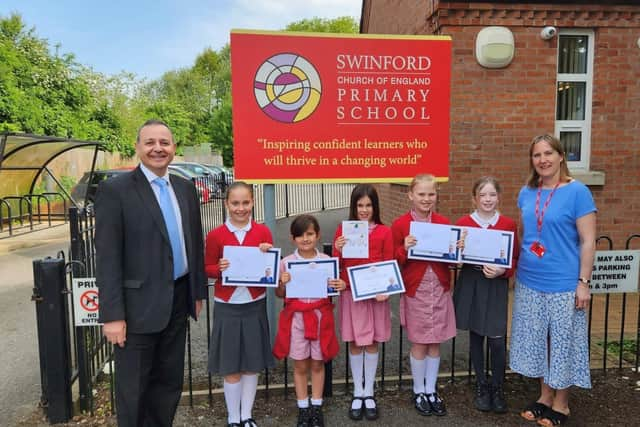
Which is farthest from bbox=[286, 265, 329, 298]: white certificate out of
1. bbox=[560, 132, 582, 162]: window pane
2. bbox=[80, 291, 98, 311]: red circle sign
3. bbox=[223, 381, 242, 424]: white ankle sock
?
bbox=[560, 132, 582, 162]: window pane

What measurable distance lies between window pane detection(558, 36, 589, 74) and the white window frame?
57mm

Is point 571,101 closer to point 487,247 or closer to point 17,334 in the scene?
point 487,247

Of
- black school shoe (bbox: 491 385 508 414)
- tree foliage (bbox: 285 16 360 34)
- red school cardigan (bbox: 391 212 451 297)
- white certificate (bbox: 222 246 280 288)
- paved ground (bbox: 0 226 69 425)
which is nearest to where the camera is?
white certificate (bbox: 222 246 280 288)

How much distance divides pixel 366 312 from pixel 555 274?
126 centimetres

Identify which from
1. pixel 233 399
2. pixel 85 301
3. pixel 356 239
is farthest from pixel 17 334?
pixel 356 239

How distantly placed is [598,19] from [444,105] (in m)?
3.84

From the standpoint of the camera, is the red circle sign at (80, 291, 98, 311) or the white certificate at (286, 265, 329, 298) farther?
the red circle sign at (80, 291, 98, 311)

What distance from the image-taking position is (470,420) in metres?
3.24

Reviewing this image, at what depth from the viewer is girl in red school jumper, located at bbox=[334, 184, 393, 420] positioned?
313 cm

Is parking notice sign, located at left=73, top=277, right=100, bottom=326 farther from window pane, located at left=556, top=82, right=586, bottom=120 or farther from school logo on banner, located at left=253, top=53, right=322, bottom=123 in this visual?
window pane, located at left=556, top=82, right=586, bottom=120

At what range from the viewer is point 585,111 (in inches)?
255

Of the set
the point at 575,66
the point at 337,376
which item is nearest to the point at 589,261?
the point at 337,376

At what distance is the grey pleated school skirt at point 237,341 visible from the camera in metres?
2.93

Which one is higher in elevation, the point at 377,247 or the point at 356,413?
the point at 377,247
